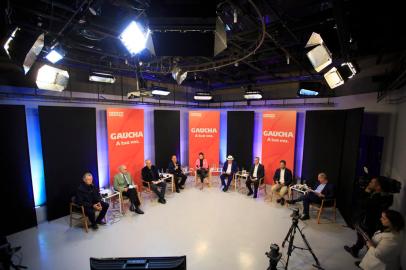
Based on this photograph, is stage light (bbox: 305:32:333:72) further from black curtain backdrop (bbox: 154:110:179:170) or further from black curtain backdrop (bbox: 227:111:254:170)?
black curtain backdrop (bbox: 154:110:179:170)

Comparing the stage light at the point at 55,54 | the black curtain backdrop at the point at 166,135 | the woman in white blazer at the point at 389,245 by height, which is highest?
the stage light at the point at 55,54

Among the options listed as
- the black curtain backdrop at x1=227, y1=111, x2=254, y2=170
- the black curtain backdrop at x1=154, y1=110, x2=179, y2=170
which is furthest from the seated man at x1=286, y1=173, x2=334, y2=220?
the black curtain backdrop at x1=154, y1=110, x2=179, y2=170

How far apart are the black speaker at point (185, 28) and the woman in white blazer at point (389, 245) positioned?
3.12 m

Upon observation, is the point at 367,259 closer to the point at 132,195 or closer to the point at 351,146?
the point at 351,146

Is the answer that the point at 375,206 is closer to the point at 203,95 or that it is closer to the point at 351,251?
the point at 351,251

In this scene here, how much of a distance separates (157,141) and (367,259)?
22.9 ft

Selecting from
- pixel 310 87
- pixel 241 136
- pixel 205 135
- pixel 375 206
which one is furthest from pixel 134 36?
pixel 241 136

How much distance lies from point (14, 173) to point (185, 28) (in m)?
5.23

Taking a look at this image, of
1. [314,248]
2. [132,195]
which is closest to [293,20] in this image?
[314,248]

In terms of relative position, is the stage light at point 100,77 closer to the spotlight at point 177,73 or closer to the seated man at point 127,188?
the spotlight at point 177,73

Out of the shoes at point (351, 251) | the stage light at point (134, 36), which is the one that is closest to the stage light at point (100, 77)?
the stage light at point (134, 36)

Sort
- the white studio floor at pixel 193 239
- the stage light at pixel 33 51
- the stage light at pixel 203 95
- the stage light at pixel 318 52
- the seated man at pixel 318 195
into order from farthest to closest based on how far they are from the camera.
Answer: the stage light at pixel 203 95, the seated man at pixel 318 195, the white studio floor at pixel 193 239, the stage light at pixel 318 52, the stage light at pixel 33 51

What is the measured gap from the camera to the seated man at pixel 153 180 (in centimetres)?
673

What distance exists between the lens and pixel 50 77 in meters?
4.28
